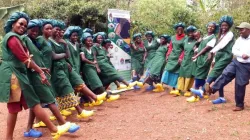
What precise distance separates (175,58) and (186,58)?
1.53 feet

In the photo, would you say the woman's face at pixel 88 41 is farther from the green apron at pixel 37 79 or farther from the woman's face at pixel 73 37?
the green apron at pixel 37 79

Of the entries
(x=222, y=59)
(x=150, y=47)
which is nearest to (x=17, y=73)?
(x=222, y=59)

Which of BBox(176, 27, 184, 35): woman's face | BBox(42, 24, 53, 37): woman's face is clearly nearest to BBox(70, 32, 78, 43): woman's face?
BBox(42, 24, 53, 37): woman's face

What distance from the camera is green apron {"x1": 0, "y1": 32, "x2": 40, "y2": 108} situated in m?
4.21

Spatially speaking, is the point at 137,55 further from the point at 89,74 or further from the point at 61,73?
the point at 61,73

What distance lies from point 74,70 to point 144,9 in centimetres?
1085

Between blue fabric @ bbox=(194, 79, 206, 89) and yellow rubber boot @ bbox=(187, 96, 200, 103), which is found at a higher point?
blue fabric @ bbox=(194, 79, 206, 89)

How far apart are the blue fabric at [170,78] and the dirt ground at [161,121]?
0.60 meters

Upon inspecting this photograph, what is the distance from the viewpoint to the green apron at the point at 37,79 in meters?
4.51

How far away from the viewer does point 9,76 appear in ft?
13.9

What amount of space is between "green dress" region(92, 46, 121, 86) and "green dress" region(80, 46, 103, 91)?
1.43 feet

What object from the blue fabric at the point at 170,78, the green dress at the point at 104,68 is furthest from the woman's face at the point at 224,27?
the green dress at the point at 104,68

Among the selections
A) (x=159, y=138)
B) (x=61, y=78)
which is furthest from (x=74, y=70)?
(x=159, y=138)

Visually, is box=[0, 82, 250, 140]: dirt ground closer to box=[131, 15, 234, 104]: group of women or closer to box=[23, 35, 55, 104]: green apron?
box=[131, 15, 234, 104]: group of women
